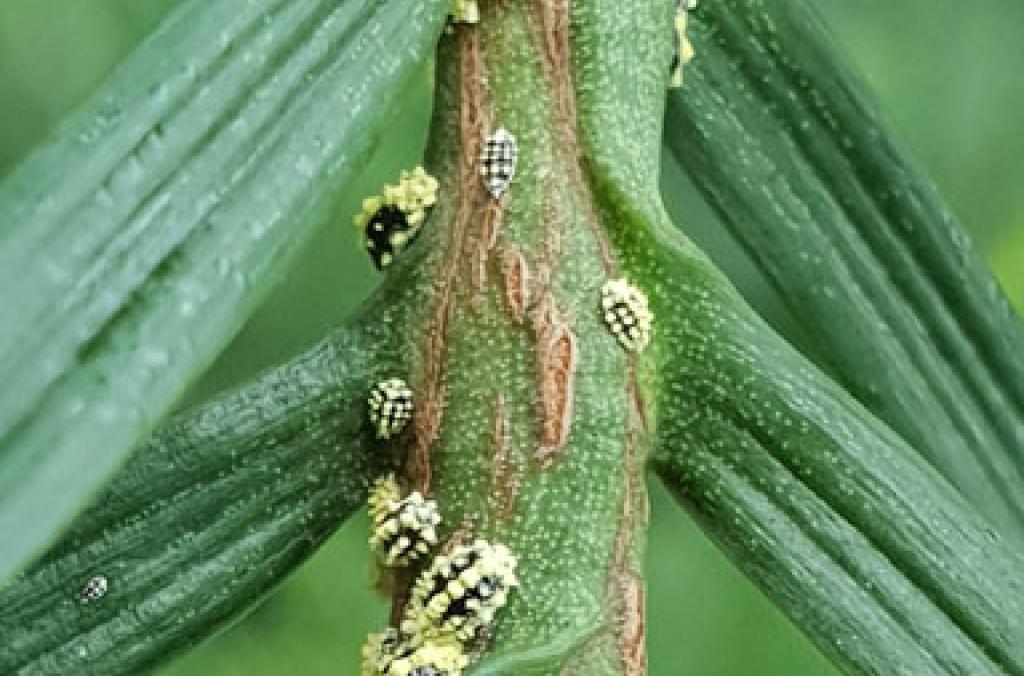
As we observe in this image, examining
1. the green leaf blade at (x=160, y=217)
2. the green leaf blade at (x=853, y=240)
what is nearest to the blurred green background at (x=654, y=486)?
the green leaf blade at (x=853, y=240)

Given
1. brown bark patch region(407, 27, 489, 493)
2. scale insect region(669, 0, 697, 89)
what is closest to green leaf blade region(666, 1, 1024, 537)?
scale insect region(669, 0, 697, 89)

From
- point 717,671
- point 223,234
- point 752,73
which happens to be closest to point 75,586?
point 223,234

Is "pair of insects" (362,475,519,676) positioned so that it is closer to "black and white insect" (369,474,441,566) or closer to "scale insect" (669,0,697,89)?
"black and white insect" (369,474,441,566)

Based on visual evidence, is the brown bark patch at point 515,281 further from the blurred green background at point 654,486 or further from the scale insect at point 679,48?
the blurred green background at point 654,486

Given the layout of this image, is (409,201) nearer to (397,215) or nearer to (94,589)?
(397,215)

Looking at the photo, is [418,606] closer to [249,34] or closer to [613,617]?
[613,617]

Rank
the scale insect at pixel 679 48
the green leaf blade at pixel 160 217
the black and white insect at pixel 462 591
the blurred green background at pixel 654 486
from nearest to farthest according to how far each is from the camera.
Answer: the green leaf blade at pixel 160 217
the black and white insect at pixel 462 591
the scale insect at pixel 679 48
the blurred green background at pixel 654 486

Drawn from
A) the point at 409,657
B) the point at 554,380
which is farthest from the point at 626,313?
the point at 409,657
